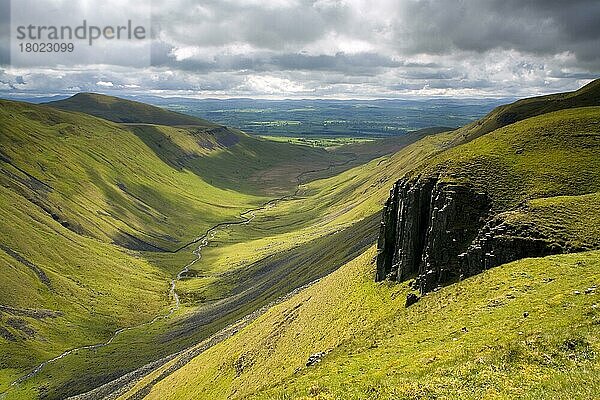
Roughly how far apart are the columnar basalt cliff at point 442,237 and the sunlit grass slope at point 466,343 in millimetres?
2944

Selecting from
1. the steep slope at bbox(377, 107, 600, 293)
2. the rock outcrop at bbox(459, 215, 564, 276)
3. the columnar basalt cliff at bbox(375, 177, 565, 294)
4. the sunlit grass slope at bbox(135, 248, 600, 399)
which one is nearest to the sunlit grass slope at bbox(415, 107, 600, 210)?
the steep slope at bbox(377, 107, 600, 293)

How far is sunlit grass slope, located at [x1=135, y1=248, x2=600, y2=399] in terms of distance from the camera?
2889cm

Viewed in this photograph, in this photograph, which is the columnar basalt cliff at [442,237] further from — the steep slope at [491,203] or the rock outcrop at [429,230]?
the steep slope at [491,203]

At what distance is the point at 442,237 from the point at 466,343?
26.2 m

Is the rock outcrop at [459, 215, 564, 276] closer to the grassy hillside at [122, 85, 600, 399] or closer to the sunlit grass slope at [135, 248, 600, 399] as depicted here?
the grassy hillside at [122, 85, 600, 399]

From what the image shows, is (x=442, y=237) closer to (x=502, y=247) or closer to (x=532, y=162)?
(x=502, y=247)

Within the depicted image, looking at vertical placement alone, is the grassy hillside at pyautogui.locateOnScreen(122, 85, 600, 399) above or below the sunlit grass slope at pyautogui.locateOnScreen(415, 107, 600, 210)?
below

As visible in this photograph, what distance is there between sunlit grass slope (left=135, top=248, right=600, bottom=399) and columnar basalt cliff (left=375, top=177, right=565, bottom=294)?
294 centimetres

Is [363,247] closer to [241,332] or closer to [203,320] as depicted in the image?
[241,332]

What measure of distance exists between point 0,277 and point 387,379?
671 ft

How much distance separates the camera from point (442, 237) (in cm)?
6191

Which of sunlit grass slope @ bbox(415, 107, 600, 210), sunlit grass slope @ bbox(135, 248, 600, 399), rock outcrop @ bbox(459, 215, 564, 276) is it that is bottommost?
sunlit grass slope @ bbox(135, 248, 600, 399)

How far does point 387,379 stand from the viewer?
34312mm

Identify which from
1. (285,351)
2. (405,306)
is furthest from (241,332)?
(405,306)
